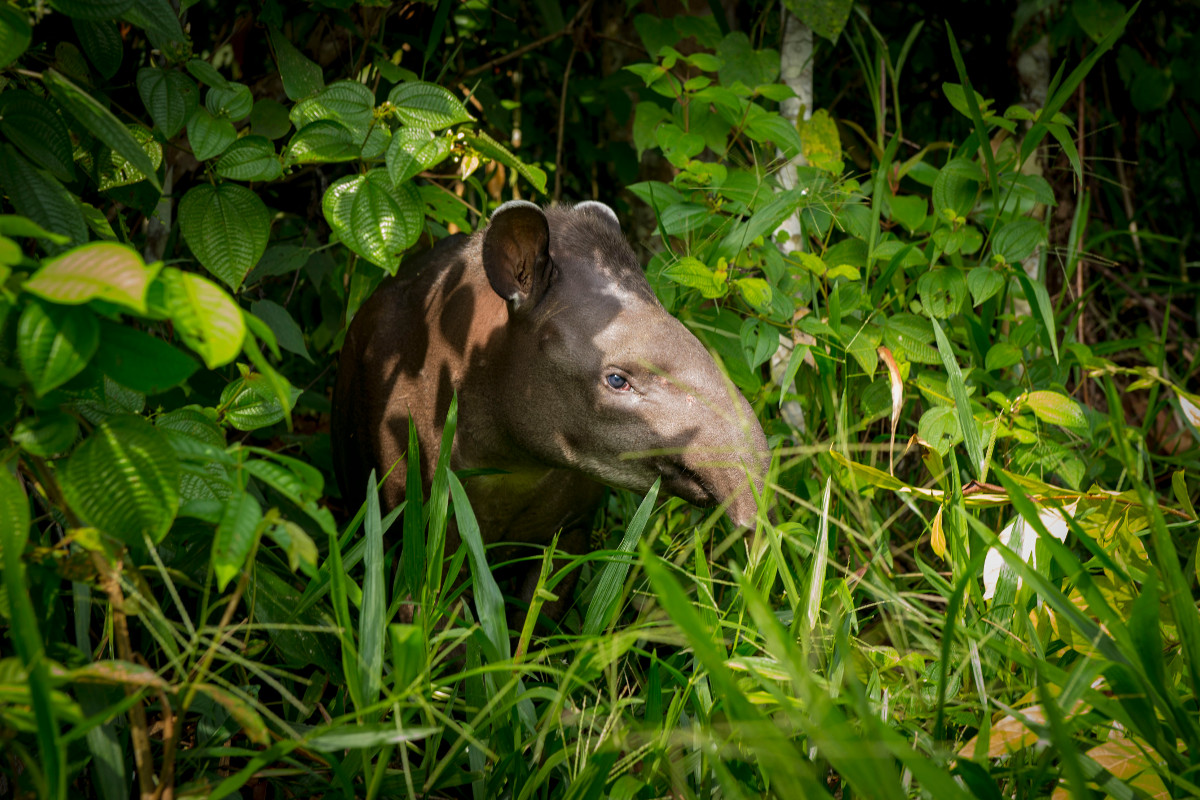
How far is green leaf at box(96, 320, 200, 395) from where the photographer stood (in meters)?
1.37

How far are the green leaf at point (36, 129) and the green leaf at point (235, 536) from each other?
3.25ft

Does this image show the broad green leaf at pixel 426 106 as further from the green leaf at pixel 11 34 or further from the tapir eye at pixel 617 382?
the green leaf at pixel 11 34

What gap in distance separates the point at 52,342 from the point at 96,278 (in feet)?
0.41

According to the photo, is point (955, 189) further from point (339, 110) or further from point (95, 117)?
point (95, 117)

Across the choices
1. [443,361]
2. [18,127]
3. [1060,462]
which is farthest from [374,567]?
[1060,462]

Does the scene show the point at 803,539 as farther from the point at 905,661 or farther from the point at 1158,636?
the point at 1158,636

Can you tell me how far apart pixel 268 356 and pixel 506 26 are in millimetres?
1871

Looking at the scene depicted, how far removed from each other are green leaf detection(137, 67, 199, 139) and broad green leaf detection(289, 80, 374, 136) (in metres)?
0.23

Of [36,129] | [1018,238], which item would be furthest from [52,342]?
[1018,238]

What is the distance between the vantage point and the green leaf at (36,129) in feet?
6.19

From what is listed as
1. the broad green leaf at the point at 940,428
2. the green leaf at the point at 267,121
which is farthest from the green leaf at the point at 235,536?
the broad green leaf at the point at 940,428

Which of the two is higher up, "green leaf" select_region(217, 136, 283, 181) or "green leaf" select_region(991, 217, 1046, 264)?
"green leaf" select_region(217, 136, 283, 181)

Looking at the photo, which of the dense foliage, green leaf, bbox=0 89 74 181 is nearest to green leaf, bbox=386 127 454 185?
the dense foliage

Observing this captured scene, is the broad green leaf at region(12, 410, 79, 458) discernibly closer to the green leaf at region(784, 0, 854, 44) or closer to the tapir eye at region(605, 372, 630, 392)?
the tapir eye at region(605, 372, 630, 392)
